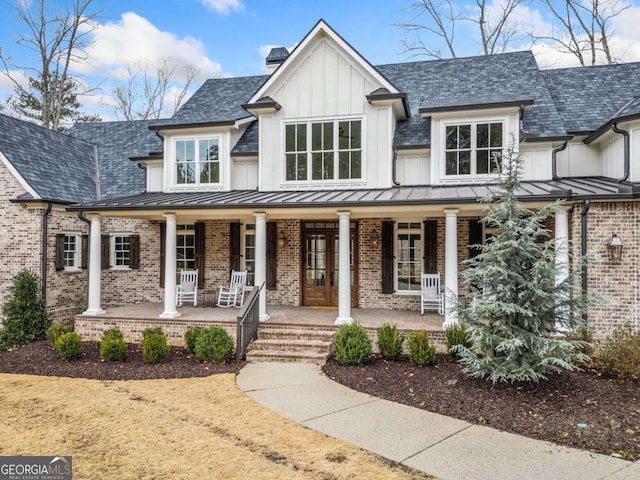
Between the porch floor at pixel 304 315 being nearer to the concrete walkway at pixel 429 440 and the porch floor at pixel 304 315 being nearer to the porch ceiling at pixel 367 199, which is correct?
the porch ceiling at pixel 367 199

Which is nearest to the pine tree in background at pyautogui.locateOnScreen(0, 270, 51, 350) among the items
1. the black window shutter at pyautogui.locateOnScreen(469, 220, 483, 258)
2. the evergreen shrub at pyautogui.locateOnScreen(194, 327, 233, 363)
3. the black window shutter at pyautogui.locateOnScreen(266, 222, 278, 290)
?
the evergreen shrub at pyautogui.locateOnScreen(194, 327, 233, 363)

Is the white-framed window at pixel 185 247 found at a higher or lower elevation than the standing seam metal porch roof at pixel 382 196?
lower

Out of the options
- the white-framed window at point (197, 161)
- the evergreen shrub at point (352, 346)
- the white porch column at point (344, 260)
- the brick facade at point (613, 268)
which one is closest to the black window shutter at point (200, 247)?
the white-framed window at point (197, 161)

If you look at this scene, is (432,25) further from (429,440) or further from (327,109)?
(429,440)

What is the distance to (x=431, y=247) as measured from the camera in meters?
11.3

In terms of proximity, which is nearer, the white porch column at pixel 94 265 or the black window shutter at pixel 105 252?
the white porch column at pixel 94 265

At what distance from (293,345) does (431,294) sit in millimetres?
4080

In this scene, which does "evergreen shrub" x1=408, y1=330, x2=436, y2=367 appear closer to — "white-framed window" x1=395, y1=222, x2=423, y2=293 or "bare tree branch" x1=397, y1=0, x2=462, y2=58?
Answer: "white-framed window" x1=395, y1=222, x2=423, y2=293

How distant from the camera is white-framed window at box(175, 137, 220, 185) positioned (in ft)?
39.9

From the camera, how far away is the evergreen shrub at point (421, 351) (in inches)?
307

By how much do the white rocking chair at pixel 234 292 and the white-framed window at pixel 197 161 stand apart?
8.98ft

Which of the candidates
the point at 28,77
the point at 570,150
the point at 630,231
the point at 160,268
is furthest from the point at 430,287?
the point at 28,77

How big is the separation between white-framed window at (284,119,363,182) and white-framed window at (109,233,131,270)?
606 cm

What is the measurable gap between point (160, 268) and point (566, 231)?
431 inches
